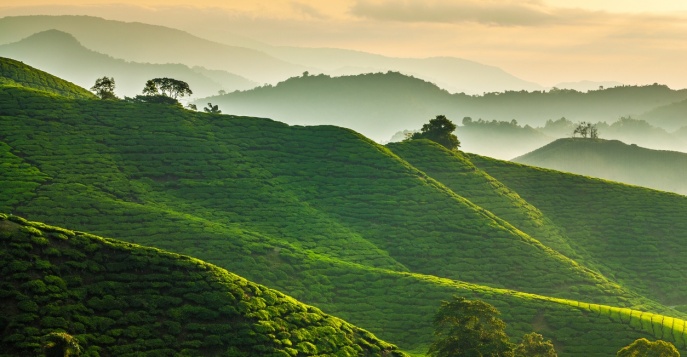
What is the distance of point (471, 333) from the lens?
4925 centimetres

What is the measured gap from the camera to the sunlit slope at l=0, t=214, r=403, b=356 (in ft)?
131

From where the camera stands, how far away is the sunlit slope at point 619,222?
3553 inches

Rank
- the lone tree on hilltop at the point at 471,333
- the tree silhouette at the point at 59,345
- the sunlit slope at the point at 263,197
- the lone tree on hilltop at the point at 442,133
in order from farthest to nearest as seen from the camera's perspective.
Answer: the lone tree on hilltop at the point at 442,133 → the sunlit slope at the point at 263,197 → the lone tree on hilltop at the point at 471,333 → the tree silhouette at the point at 59,345

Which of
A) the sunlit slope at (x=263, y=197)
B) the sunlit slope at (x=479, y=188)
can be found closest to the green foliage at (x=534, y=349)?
the sunlit slope at (x=263, y=197)

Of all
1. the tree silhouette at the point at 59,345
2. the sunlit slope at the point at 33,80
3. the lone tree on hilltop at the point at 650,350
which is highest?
the sunlit slope at the point at 33,80

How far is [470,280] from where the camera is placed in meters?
78.9

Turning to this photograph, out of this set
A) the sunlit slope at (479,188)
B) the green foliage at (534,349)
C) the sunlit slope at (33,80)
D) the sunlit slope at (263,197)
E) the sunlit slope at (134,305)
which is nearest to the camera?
the sunlit slope at (134,305)

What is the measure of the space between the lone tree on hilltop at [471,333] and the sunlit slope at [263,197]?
19626 mm

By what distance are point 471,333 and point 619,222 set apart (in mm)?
60639

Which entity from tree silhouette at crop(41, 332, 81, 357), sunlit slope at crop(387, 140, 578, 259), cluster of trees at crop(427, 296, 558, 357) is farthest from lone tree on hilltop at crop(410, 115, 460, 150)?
tree silhouette at crop(41, 332, 81, 357)

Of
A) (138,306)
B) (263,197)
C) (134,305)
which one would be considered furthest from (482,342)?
(263,197)

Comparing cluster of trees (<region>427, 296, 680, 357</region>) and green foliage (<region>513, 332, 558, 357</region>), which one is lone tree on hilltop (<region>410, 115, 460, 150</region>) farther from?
cluster of trees (<region>427, 296, 680, 357</region>)

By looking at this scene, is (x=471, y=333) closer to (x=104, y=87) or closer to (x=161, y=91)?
(x=161, y=91)

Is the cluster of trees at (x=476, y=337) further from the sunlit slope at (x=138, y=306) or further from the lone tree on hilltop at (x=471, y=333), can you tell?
the sunlit slope at (x=138, y=306)
